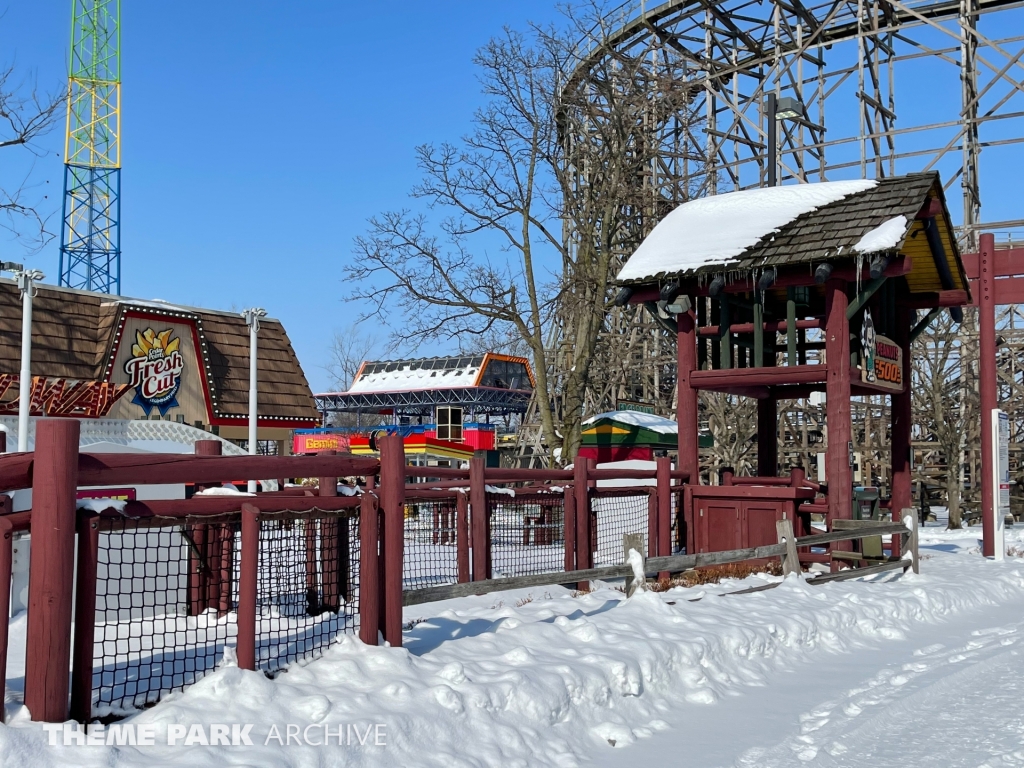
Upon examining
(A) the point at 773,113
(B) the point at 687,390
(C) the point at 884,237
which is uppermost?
(A) the point at 773,113

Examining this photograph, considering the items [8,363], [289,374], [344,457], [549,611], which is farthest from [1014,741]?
[289,374]

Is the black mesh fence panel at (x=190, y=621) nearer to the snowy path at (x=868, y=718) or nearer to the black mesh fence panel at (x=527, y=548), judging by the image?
the snowy path at (x=868, y=718)

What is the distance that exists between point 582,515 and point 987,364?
8509 millimetres

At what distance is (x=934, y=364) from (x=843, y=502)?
1471 centimetres

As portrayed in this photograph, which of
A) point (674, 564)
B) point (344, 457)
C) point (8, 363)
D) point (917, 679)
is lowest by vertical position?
point (917, 679)

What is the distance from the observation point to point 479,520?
36.8ft

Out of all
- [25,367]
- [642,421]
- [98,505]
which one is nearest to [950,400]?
[642,421]

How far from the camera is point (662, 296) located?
45.8ft

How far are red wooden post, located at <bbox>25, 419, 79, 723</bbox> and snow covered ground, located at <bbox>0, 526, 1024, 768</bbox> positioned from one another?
167 mm

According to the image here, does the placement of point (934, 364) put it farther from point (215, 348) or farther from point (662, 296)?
point (215, 348)

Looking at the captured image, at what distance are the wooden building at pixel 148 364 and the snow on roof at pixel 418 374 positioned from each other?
36500 mm

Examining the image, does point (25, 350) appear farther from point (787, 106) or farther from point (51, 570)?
point (51, 570)

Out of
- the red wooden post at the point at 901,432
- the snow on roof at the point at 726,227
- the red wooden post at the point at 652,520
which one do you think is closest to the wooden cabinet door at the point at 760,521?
the red wooden post at the point at 652,520

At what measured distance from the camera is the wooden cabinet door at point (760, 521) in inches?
511
